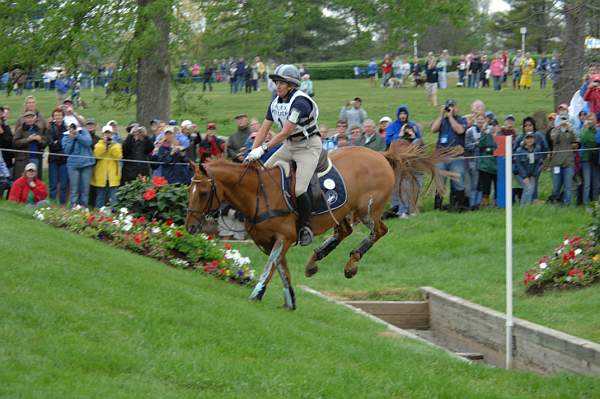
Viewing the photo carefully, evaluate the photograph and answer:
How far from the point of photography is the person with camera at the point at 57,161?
21.2 metres

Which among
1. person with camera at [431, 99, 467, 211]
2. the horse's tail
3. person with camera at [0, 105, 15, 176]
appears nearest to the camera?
the horse's tail

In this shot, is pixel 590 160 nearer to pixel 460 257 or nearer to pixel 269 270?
pixel 460 257

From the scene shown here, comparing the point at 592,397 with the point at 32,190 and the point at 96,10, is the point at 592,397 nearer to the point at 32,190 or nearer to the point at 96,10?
the point at 32,190

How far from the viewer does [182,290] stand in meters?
11.9

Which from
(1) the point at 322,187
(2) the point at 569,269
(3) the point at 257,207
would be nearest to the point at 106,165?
(1) the point at 322,187

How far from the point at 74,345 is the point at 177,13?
17.5 m

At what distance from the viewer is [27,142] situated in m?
21.0

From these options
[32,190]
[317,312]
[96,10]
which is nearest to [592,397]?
[317,312]

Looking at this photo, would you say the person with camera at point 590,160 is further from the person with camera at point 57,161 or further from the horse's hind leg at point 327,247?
the person with camera at point 57,161

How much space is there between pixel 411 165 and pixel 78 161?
7514 mm

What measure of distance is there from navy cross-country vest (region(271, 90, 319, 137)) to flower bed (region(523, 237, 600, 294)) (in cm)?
453

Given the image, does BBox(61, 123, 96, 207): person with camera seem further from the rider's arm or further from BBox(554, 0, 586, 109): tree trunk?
BBox(554, 0, 586, 109): tree trunk

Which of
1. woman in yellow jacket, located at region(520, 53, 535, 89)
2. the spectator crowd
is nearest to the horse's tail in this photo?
the spectator crowd

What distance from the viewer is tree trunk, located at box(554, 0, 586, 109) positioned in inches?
1031
